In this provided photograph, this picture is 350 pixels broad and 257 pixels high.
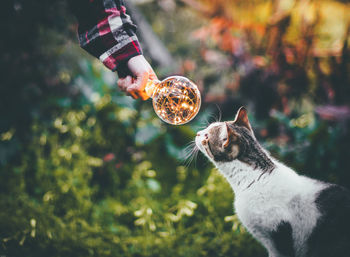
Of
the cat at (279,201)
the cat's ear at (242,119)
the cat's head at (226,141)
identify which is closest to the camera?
the cat at (279,201)

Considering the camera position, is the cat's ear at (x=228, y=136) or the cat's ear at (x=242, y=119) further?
the cat's ear at (x=242, y=119)

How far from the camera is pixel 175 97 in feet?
4.10

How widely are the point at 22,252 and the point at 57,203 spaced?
0.51 metres

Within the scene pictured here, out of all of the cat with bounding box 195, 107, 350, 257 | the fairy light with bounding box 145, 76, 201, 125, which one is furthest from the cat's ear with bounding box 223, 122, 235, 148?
the fairy light with bounding box 145, 76, 201, 125

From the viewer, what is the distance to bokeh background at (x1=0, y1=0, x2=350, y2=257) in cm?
180

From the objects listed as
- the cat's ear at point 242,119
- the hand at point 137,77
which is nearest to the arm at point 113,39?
the hand at point 137,77

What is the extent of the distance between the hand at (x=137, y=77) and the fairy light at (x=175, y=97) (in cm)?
4

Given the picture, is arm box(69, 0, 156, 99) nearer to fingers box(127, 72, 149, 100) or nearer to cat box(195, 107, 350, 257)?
fingers box(127, 72, 149, 100)

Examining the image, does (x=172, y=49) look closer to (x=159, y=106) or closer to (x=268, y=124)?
(x=268, y=124)

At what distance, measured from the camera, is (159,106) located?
126 cm

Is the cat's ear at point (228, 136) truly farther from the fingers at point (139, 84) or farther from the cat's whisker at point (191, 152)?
the fingers at point (139, 84)

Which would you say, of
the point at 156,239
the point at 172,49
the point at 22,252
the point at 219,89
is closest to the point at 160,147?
the point at 156,239

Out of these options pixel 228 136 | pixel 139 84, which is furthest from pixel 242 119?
pixel 139 84

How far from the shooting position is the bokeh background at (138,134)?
180 centimetres
